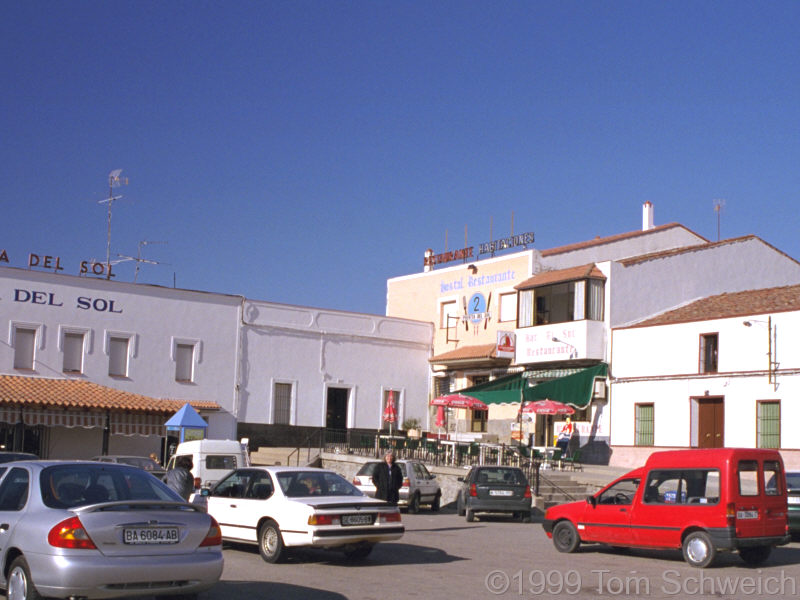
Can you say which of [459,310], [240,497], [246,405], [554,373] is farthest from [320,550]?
[459,310]

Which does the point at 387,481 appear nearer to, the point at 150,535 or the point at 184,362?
the point at 150,535

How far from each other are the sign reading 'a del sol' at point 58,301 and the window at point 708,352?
21.9 metres

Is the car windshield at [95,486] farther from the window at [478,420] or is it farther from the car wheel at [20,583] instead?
the window at [478,420]

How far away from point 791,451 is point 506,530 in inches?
454

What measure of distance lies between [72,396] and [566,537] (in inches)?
920

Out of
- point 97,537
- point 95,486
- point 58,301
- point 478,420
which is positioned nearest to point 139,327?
point 58,301

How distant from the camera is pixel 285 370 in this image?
41969 mm

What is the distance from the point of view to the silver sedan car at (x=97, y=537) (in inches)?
340

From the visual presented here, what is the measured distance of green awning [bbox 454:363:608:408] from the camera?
35.6m

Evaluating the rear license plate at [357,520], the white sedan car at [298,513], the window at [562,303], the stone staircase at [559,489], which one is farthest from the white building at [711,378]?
the rear license plate at [357,520]

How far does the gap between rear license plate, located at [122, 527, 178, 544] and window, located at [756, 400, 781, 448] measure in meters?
24.4

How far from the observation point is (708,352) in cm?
3234

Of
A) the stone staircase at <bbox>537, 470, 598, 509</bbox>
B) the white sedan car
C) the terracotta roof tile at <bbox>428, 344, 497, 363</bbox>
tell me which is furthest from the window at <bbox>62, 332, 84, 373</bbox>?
the white sedan car

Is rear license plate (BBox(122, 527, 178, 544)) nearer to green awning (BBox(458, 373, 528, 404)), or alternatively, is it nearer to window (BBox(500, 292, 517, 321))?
green awning (BBox(458, 373, 528, 404))
